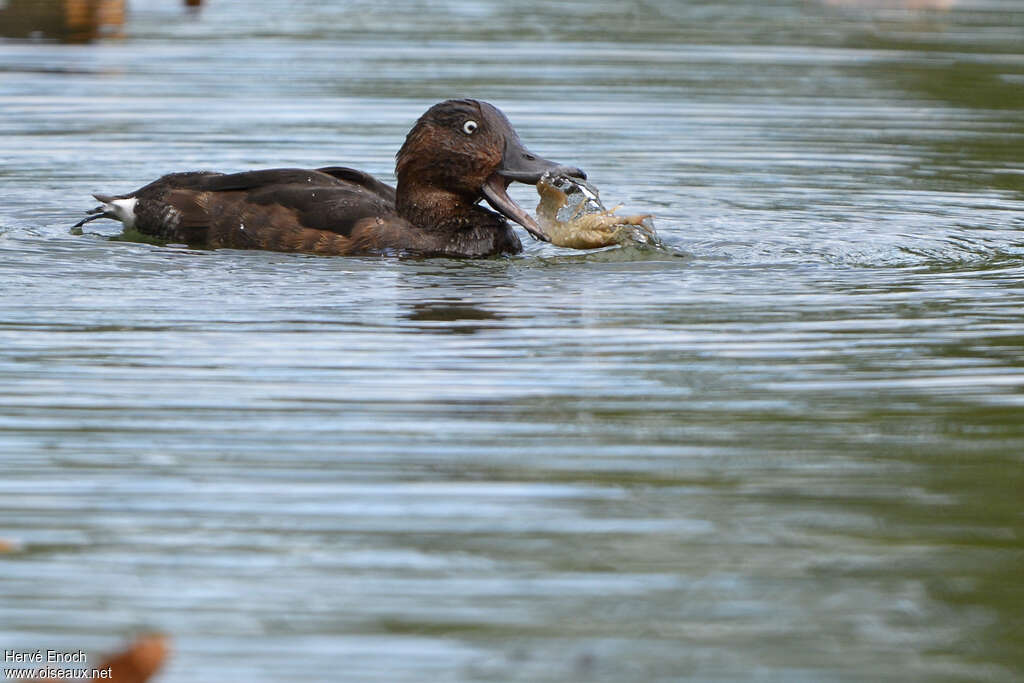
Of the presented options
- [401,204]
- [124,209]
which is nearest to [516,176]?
[401,204]

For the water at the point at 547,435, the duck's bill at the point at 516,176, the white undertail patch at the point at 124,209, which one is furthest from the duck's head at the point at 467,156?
the white undertail patch at the point at 124,209

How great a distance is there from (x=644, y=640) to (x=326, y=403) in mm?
2336

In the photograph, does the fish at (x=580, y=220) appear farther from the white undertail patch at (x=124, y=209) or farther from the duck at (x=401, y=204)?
the white undertail patch at (x=124, y=209)

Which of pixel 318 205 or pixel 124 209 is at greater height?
pixel 318 205

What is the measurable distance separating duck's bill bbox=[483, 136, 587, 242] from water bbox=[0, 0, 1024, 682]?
220 millimetres

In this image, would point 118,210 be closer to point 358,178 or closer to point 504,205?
point 358,178

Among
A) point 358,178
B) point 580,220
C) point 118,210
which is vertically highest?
point 358,178

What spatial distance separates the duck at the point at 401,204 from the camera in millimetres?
9641

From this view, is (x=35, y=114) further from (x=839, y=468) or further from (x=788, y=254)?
(x=839, y=468)

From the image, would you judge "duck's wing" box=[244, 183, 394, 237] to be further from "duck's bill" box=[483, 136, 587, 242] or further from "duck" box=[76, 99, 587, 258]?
"duck's bill" box=[483, 136, 587, 242]

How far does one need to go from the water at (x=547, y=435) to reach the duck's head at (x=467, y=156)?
46cm

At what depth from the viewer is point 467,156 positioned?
983cm

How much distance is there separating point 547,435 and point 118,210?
482 centimetres

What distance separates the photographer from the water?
14.6 feet
